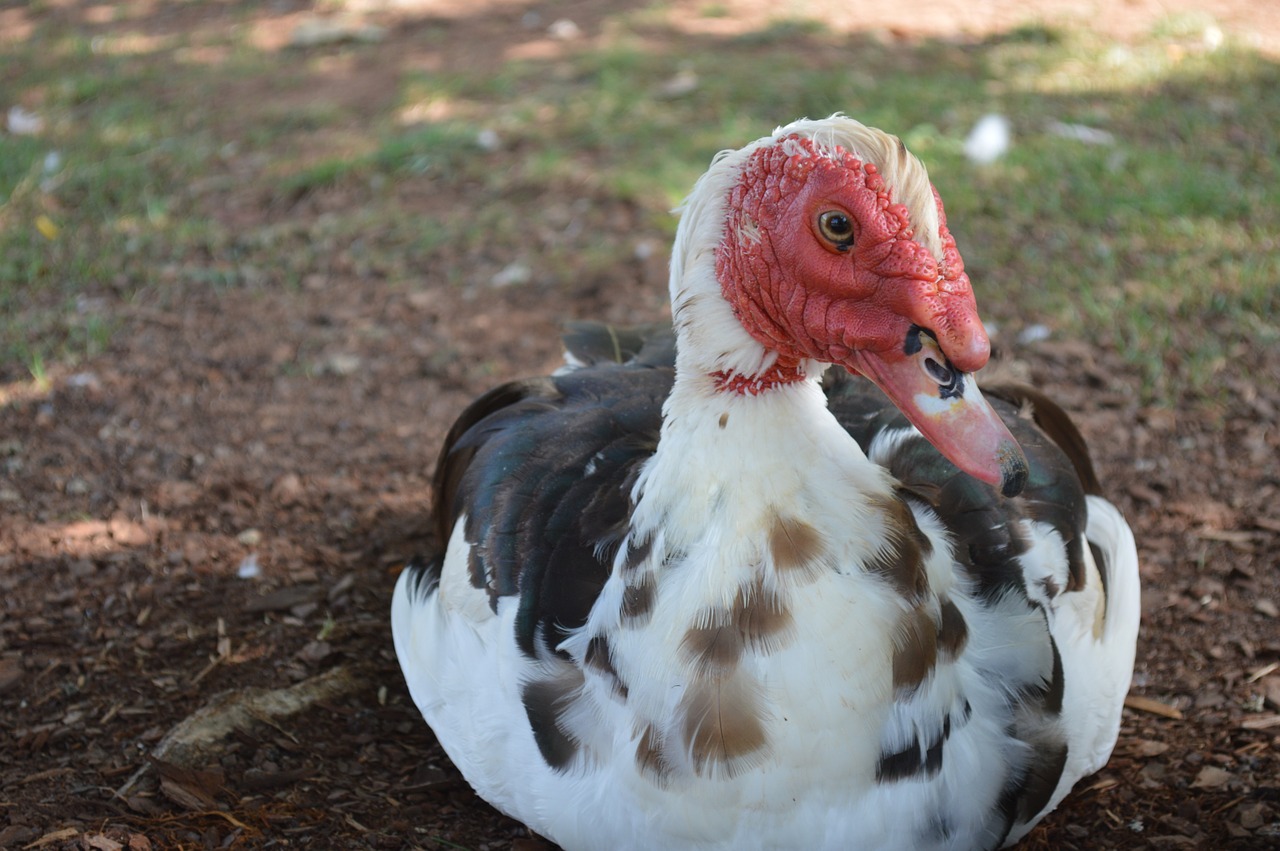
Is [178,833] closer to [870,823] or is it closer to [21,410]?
[870,823]

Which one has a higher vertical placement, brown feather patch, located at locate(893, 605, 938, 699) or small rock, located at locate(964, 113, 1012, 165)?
brown feather patch, located at locate(893, 605, 938, 699)

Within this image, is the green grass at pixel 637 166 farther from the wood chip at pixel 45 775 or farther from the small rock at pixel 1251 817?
the wood chip at pixel 45 775

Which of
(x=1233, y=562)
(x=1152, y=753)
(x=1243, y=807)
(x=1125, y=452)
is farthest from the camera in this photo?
(x=1125, y=452)

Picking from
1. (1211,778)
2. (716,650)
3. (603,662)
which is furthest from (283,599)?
(1211,778)

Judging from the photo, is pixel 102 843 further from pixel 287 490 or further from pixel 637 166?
pixel 637 166

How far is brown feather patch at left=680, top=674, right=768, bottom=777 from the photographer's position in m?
2.19

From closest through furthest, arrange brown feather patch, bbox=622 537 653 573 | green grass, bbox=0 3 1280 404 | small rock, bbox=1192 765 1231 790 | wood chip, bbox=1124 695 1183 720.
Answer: brown feather patch, bbox=622 537 653 573 → small rock, bbox=1192 765 1231 790 → wood chip, bbox=1124 695 1183 720 → green grass, bbox=0 3 1280 404

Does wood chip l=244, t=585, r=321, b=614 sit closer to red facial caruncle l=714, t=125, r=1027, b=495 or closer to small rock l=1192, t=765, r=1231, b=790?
red facial caruncle l=714, t=125, r=1027, b=495

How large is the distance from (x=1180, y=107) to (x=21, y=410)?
5.42 metres

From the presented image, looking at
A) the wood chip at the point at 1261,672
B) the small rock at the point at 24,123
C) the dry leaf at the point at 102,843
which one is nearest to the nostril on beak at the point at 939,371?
the wood chip at the point at 1261,672

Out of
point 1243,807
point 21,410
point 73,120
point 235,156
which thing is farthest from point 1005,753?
point 73,120

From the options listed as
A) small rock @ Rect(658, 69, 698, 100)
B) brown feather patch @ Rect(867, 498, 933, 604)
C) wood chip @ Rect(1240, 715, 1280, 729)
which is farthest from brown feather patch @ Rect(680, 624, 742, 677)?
small rock @ Rect(658, 69, 698, 100)

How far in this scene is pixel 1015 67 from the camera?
6.75m

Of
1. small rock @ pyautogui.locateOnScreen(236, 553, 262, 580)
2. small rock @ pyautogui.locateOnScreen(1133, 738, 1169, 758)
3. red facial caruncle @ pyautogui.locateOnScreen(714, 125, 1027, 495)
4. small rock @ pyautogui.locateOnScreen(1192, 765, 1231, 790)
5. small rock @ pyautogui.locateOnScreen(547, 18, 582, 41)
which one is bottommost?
small rock @ pyautogui.locateOnScreen(1133, 738, 1169, 758)
